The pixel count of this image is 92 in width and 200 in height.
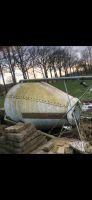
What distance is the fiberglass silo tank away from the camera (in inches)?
283

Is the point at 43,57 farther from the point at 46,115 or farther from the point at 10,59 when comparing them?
the point at 46,115

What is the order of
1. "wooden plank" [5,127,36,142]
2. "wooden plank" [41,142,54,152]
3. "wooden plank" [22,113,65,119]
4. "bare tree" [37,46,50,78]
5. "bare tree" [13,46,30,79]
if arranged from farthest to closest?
"bare tree" [37,46,50,78]
"bare tree" [13,46,30,79]
"wooden plank" [22,113,65,119]
"wooden plank" [41,142,54,152]
"wooden plank" [5,127,36,142]

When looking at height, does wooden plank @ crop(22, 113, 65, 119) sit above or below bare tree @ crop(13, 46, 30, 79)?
below

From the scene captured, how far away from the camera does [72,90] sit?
39.4 ft

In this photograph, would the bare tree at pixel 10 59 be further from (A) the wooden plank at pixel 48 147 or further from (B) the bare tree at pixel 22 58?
(A) the wooden plank at pixel 48 147

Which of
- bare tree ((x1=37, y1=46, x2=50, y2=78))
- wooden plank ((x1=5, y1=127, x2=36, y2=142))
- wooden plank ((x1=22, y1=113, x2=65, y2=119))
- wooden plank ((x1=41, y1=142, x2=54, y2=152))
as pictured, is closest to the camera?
wooden plank ((x1=5, y1=127, x2=36, y2=142))

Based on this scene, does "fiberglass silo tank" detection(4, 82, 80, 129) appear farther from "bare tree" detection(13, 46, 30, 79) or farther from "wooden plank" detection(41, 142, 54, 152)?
"bare tree" detection(13, 46, 30, 79)

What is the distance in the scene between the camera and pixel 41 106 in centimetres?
725

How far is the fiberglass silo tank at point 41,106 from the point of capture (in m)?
7.19

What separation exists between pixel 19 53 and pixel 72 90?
12.0 ft

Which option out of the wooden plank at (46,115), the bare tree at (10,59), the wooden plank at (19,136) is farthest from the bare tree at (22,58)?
the wooden plank at (19,136)

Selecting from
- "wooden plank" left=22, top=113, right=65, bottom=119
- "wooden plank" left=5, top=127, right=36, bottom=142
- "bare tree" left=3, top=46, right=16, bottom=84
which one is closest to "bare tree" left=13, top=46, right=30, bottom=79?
"bare tree" left=3, top=46, right=16, bottom=84
